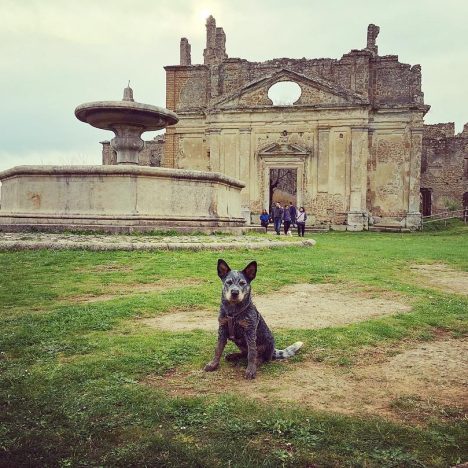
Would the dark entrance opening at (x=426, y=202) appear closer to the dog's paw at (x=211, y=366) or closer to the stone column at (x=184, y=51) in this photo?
the stone column at (x=184, y=51)

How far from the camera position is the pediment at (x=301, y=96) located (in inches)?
1115

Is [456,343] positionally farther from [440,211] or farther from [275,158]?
[440,211]

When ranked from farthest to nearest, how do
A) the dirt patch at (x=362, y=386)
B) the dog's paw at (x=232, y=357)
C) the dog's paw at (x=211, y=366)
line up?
the dog's paw at (x=232, y=357) < the dog's paw at (x=211, y=366) < the dirt patch at (x=362, y=386)

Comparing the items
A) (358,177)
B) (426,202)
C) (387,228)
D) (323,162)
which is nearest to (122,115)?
(323,162)

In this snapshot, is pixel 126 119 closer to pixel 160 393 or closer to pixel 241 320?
pixel 241 320

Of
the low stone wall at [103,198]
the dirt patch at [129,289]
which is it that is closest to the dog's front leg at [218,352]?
the dirt patch at [129,289]

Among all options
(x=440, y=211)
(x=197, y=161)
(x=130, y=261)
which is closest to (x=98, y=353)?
(x=130, y=261)

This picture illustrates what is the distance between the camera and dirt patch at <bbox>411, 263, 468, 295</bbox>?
26.2 feet

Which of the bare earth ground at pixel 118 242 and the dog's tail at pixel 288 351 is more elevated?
the bare earth ground at pixel 118 242

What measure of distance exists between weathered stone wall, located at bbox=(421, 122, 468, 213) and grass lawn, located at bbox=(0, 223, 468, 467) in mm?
31971

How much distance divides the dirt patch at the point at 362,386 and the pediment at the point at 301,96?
86.0 feet

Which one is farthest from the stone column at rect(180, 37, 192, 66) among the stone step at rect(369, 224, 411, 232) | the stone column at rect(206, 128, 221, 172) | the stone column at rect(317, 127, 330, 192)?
the stone step at rect(369, 224, 411, 232)

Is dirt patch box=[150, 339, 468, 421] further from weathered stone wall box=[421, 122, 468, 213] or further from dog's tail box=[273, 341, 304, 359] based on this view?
weathered stone wall box=[421, 122, 468, 213]

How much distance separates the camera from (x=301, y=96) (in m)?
29.1
